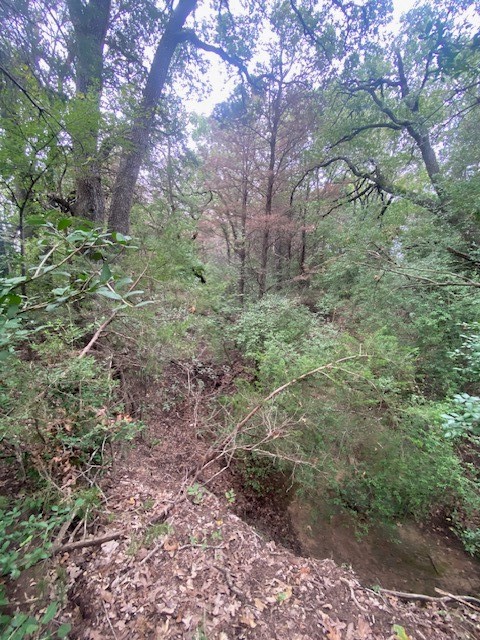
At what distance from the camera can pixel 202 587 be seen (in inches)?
72.7

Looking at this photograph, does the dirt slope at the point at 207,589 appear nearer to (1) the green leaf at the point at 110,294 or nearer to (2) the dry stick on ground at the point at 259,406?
(2) the dry stick on ground at the point at 259,406

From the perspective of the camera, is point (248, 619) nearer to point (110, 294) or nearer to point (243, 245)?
point (110, 294)

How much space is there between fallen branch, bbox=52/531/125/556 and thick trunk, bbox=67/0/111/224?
395 cm

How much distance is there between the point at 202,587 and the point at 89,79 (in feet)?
20.2

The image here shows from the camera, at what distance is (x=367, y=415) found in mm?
3279

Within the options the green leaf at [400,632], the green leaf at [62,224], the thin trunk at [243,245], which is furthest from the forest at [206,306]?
the thin trunk at [243,245]

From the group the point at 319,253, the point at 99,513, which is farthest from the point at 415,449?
the point at 319,253

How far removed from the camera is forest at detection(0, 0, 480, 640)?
1.98 metres

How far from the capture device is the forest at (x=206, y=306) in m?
1.98

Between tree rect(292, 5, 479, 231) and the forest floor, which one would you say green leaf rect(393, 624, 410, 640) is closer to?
the forest floor

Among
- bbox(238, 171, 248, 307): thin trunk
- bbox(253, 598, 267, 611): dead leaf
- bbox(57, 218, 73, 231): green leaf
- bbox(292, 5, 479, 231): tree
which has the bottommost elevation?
bbox(253, 598, 267, 611): dead leaf

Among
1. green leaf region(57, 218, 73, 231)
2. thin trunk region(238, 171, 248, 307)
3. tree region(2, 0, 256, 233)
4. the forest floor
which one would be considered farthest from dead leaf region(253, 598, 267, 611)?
thin trunk region(238, 171, 248, 307)

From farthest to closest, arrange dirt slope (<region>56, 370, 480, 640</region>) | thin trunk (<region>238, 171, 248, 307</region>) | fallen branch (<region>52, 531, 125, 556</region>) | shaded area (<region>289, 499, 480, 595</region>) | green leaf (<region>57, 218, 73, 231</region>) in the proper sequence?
thin trunk (<region>238, 171, 248, 307</region>) → shaded area (<region>289, 499, 480, 595</region>) → fallen branch (<region>52, 531, 125, 556</region>) → dirt slope (<region>56, 370, 480, 640</region>) → green leaf (<region>57, 218, 73, 231</region>)

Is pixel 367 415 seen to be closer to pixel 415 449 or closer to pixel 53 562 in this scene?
pixel 415 449
